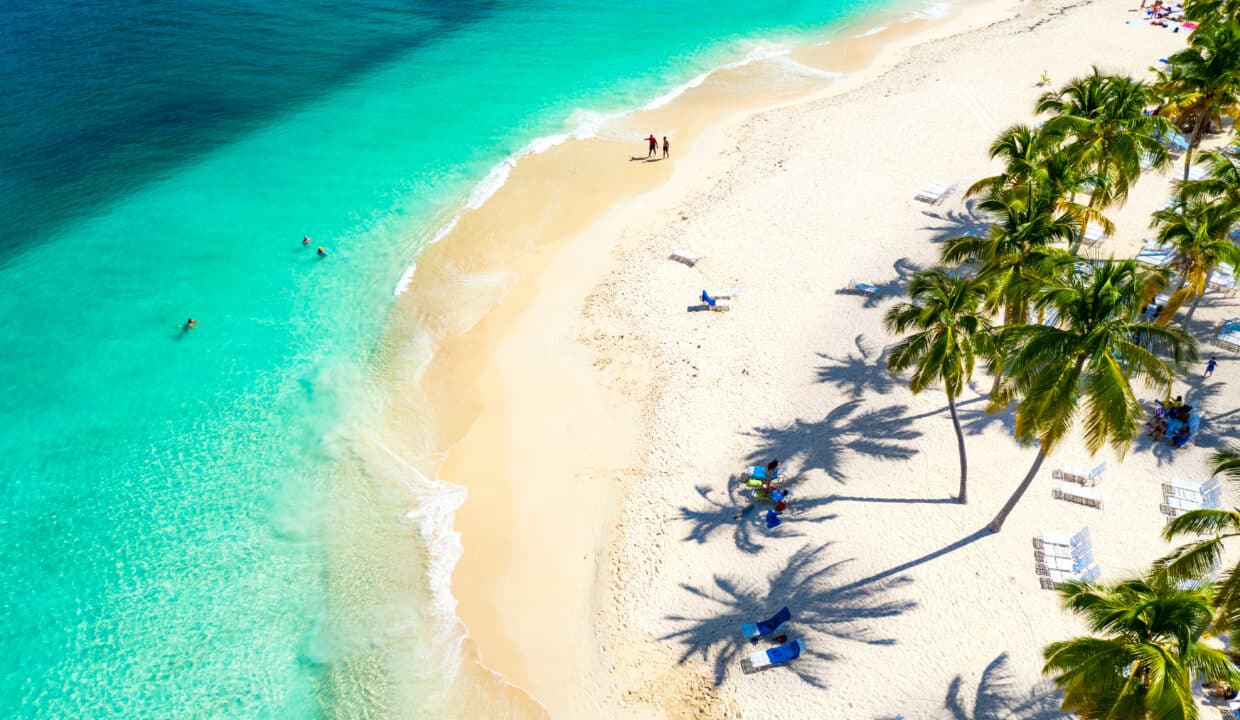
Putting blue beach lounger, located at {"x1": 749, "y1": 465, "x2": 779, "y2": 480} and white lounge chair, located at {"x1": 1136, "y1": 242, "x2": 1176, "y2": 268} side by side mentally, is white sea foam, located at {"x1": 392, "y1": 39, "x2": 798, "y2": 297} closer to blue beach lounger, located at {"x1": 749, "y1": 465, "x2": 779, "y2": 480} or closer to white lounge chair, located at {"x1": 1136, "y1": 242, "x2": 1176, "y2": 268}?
blue beach lounger, located at {"x1": 749, "y1": 465, "x2": 779, "y2": 480}

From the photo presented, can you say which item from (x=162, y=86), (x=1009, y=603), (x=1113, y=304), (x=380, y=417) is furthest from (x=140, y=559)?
(x=162, y=86)

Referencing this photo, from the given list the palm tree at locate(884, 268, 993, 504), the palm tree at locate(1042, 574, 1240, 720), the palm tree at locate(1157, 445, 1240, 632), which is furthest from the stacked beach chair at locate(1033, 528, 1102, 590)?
the palm tree at locate(1042, 574, 1240, 720)

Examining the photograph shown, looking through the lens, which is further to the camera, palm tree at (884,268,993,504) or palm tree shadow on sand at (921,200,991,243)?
palm tree shadow on sand at (921,200,991,243)

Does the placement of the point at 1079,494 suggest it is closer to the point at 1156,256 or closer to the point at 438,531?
the point at 1156,256


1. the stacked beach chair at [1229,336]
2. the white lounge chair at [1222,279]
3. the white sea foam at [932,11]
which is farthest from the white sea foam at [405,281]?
the white sea foam at [932,11]

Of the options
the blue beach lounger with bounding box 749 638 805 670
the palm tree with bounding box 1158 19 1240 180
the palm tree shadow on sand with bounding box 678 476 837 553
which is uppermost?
the palm tree with bounding box 1158 19 1240 180

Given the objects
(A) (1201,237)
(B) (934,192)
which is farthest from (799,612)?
(B) (934,192)

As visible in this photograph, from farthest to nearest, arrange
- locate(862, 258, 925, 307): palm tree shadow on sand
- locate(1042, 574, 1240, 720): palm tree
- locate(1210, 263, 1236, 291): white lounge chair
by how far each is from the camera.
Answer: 1. locate(862, 258, 925, 307): palm tree shadow on sand
2. locate(1210, 263, 1236, 291): white lounge chair
3. locate(1042, 574, 1240, 720): palm tree

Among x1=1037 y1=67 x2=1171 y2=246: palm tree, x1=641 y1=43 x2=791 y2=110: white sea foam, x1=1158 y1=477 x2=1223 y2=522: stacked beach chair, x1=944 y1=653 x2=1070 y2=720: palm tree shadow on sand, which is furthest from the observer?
x1=641 y1=43 x2=791 y2=110: white sea foam
